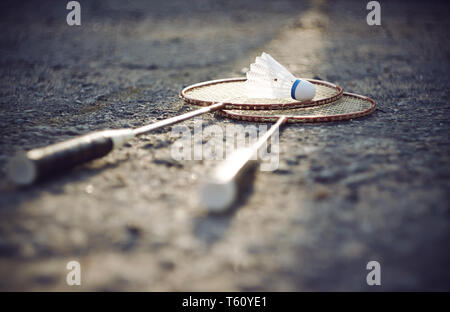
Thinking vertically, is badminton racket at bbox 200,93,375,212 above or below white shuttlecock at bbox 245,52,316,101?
below

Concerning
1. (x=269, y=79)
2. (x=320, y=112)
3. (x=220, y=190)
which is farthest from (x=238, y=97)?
(x=220, y=190)

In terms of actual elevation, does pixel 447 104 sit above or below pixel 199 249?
above

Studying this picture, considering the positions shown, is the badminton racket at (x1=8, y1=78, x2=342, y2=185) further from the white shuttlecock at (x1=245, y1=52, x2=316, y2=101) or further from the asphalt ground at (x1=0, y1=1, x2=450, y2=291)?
the white shuttlecock at (x1=245, y1=52, x2=316, y2=101)

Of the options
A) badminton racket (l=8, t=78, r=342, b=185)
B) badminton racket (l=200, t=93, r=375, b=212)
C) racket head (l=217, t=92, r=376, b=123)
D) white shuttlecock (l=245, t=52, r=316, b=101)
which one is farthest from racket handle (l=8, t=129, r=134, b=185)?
white shuttlecock (l=245, t=52, r=316, b=101)

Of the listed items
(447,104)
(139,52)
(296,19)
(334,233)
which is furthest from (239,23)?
(334,233)

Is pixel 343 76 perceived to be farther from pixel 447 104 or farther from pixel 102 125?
pixel 102 125

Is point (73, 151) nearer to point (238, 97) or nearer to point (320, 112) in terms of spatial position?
point (238, 97)

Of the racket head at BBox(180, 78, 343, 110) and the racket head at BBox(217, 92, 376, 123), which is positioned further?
the racket head at BBox(180, 78, 343, 110)
